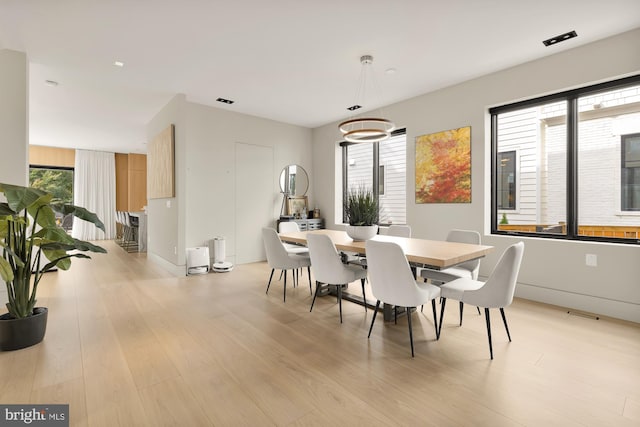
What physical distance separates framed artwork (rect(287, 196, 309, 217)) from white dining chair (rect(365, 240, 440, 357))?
13.4 feet

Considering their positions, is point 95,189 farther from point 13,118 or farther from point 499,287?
point 499,287

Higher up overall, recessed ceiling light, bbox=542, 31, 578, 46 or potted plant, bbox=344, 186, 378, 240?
recessed ceiling light, bbox=542, 31, 578, 46

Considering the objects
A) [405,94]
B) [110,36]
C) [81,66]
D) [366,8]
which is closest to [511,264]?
[366,8]

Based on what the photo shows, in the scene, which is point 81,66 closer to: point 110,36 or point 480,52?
point 110,36

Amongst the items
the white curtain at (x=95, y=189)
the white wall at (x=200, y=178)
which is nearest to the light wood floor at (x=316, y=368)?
the white wall at (x=200, y=178)

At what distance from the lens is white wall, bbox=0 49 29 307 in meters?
3.31

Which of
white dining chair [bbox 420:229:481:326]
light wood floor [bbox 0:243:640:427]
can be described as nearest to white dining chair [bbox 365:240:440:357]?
light wood floor [bbox 0:243:640:427]

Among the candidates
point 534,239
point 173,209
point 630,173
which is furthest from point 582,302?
point 173,209

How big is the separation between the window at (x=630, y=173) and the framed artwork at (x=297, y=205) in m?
4.80

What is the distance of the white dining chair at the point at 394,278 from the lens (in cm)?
221

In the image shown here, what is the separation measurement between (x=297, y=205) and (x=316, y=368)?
4544mm

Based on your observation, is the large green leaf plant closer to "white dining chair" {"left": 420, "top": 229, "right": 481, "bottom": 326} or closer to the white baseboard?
"white dining chair" {"left": 420, "top": 229, "right": 481, "bottom": 326}

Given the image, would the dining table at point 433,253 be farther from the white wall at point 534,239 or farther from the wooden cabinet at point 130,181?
the wooden cabinet at point 130,181

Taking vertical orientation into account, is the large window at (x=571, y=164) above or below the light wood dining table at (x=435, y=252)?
above
